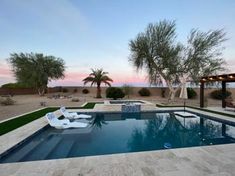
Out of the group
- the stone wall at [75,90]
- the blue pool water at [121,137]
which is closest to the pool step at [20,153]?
the blue pool water at [121,137]

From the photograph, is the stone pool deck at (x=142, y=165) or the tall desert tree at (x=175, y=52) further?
the tall desert tree at (x=175, y=52)

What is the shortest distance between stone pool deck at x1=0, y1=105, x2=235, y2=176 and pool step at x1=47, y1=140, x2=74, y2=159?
26.5 inches

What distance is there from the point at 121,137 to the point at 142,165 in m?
2.93

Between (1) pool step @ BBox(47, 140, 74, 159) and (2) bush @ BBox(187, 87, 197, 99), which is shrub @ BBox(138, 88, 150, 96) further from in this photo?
(1) pool step @ BBox(47, 140, 74, 159)

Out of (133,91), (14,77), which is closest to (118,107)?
(133,91)

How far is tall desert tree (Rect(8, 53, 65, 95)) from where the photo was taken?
22.1 meters

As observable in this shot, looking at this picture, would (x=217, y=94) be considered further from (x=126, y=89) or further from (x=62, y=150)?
(x=62, y=150)

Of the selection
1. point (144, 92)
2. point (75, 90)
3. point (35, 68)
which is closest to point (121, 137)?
point (144, 92)

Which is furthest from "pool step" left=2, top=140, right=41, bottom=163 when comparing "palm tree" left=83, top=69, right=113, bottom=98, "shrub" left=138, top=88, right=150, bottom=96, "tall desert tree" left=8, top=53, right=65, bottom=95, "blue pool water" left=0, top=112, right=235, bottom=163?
"shrub" left=138, top=88, right=150, bottom=96

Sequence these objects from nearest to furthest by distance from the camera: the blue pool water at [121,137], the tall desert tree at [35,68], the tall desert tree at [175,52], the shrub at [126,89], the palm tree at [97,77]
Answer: the blue pool water at [121,137], the tall desert tree at [175,52], the palm tree at [97,77], the tall desert tree at [35,68], the shrub at [126,89]

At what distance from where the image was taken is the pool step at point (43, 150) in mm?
4312

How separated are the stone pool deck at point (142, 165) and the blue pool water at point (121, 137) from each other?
2.67 ft

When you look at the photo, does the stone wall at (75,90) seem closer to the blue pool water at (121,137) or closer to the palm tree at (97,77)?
the palm tree at (97,77)

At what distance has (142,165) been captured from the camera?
138 inches
